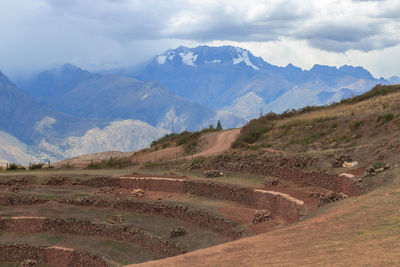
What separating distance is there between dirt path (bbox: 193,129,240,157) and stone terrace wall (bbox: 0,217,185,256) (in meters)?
21.5

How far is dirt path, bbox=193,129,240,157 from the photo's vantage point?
4966 cm

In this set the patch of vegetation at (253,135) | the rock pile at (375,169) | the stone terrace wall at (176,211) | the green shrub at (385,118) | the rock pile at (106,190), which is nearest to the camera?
the rock pile at (375,169)

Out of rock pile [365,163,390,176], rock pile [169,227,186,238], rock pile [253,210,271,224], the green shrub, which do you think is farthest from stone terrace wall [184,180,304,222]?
the green shrub

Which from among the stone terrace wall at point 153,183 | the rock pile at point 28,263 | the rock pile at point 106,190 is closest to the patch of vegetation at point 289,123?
the stone terrace wall at point 153,183

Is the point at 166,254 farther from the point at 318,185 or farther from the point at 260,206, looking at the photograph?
the point at 318,185

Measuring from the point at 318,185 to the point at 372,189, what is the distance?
6.65m

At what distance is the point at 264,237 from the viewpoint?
15.0 m

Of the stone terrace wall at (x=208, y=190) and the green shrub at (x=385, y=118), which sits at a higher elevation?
the green shrub at (x=385, y=118)

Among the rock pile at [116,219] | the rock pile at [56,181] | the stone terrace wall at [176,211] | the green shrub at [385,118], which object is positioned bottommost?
the rock pile at [116,219]

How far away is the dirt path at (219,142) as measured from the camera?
1955 inches

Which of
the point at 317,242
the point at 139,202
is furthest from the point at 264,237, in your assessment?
the point at 139,202

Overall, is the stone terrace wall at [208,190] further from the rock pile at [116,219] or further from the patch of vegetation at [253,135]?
the patch of vegetation at [253,135]

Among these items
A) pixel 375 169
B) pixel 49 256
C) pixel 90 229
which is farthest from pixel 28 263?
pixel 375 169

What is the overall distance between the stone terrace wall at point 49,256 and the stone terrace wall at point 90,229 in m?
2.50
